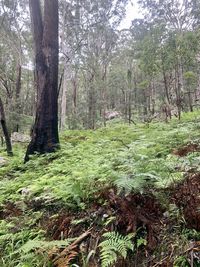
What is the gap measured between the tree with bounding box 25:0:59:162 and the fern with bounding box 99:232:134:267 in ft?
14.8

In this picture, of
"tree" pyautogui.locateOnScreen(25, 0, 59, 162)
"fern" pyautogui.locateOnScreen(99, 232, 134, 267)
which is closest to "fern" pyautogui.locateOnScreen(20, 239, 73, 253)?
"fern" pyautogui.locateOnScreen(99, 232, 134, 267)

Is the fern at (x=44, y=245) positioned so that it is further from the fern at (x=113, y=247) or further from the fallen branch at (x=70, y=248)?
the fern at (x=113, y=247)

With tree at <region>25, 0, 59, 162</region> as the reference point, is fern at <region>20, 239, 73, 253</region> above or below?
below

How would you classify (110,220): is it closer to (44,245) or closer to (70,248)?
(70,248)

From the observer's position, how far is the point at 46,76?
6.74 meters

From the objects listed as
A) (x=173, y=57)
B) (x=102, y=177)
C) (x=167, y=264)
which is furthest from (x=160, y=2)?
(x=167, y=264)

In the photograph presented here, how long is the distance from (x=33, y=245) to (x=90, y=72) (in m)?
24.2

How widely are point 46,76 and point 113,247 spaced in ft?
17.2

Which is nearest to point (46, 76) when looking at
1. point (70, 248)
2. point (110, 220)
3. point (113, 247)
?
point (110, 220)

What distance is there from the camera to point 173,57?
15242mm

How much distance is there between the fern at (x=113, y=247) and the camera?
2.02 metres

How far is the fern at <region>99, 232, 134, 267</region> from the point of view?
2.02m

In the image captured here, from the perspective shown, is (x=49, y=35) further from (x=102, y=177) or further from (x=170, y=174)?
(x=170, y=174)

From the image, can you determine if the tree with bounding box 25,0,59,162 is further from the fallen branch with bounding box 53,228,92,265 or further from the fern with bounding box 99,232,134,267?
the fern with bounding box 99,232,134,267
